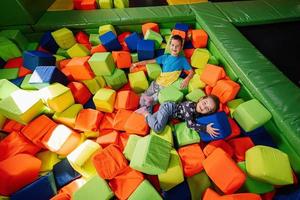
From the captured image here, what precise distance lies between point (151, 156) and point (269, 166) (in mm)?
865

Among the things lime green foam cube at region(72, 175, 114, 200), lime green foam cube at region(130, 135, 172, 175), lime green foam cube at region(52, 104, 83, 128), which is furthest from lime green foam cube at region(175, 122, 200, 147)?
lime green foam cube at region(52, 104, 83, 128)

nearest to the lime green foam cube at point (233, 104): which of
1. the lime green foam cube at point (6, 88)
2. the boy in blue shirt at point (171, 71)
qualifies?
the boy in blue shirt at point (171, 71)

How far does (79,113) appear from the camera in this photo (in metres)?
2.41

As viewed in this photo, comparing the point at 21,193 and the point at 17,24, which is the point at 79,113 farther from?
the point at 17,24

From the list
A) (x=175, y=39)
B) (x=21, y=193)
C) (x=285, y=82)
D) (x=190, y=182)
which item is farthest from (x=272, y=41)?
(x=21, y=193)

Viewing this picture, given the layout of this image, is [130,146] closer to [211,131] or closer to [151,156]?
[151,156]

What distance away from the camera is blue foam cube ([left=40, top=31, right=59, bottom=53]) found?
3146 millimetres

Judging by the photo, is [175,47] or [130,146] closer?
[130,146]

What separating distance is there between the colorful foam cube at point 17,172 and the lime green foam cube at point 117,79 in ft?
3.83

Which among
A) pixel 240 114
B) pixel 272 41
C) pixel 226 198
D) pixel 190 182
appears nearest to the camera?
pixel 226 198

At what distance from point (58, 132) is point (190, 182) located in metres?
1.28

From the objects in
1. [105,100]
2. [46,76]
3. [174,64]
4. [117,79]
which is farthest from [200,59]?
[46,76]

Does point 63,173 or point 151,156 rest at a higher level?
point 151,156

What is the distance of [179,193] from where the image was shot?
1857mm
